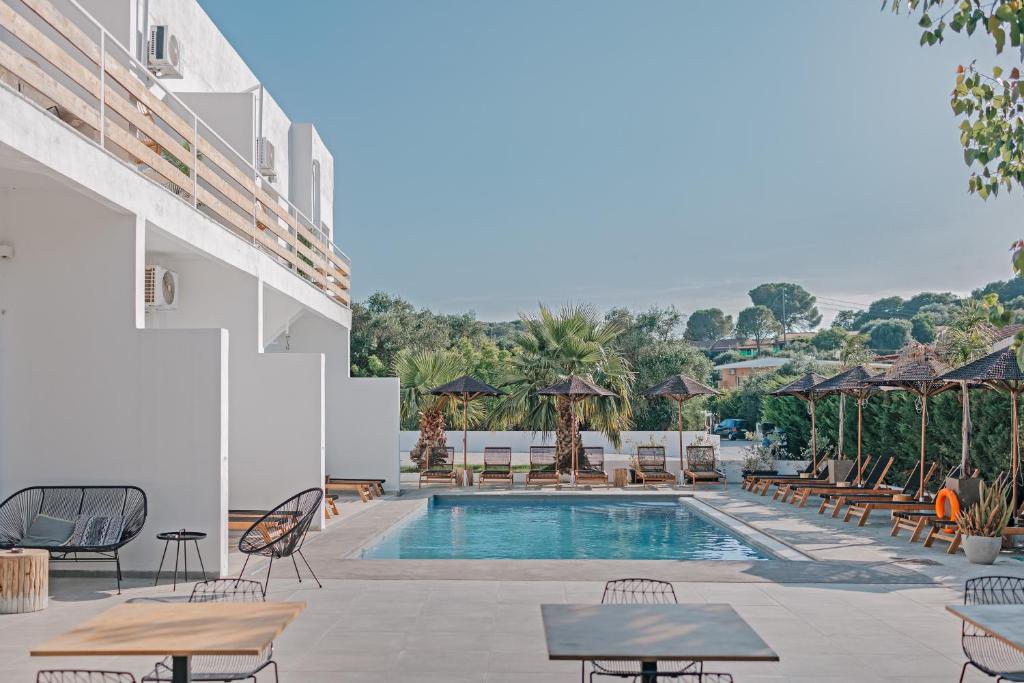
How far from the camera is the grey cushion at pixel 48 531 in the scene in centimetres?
912

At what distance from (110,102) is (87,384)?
9.12ft

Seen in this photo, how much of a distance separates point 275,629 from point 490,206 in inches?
1539

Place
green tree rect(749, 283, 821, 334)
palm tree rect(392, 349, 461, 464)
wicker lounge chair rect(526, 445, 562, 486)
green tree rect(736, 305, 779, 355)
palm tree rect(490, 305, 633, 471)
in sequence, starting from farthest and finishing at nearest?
green tree rect(749, 283, 821, 334) → green tree rect(736, 305, 779, 355) → palm tree rect(392, 349, 461, 464) → palm tree rect(490, 305, 633, 471) → wicker lounge chair rect(526, 445, 562, 486)

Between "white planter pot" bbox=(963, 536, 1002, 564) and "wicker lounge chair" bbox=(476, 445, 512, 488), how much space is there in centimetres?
1116

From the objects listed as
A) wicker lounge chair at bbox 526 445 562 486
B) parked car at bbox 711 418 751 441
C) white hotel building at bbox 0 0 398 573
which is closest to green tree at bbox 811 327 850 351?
parked car at bbox 711 418 751 441

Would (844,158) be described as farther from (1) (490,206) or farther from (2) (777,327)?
(2) (777,327)

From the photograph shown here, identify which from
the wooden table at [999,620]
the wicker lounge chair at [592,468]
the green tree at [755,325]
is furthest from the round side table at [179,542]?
the green tree at [755,325]

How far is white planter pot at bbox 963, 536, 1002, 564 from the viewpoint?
10.6 meters

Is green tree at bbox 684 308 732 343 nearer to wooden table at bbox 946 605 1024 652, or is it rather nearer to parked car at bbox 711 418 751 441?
parked car at bbox 711 418 751 441

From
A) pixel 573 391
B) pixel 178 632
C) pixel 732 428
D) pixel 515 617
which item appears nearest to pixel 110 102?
pixel 515 617

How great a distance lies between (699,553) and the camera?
520 inches

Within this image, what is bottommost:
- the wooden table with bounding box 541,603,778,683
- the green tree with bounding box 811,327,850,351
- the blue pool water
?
the blue pool water

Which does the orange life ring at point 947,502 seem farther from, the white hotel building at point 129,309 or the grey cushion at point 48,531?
the grey cushion at point 48,531

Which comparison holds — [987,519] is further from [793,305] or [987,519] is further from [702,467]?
[793,305]
